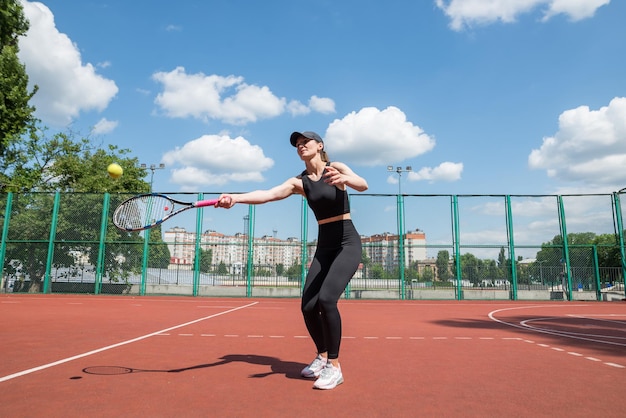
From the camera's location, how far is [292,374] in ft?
13.8

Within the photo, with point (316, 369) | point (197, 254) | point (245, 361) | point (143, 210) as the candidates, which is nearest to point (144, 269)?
point (197, 254)

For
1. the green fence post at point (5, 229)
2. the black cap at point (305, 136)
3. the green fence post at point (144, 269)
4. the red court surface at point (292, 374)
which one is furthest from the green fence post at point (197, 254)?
the black cap at point (305, 136)

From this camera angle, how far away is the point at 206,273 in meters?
20.1

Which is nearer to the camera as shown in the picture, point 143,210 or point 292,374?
point 292,374

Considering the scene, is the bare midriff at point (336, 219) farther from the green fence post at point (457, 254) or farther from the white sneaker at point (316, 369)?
the green fence post at point (457, 254)

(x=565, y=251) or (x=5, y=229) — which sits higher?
(x=5, y=229)

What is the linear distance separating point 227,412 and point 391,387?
1533 millimetres

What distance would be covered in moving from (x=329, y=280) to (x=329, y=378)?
2.88ft

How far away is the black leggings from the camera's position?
3854mm

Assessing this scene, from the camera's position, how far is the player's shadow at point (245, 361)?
13.5ft

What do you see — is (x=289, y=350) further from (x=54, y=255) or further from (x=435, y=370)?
(x=54, y=255)

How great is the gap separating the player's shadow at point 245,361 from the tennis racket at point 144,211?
1563 millimetres

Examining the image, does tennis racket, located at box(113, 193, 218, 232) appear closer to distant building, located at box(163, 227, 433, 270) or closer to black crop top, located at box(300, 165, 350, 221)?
black crop top, located at box(300, 165, 350, 221)

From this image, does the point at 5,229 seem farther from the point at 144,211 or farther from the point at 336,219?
the point at 336,219
